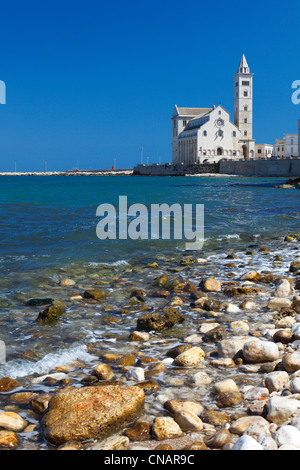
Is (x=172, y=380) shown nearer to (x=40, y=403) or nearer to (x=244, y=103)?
(x=40, y=403)

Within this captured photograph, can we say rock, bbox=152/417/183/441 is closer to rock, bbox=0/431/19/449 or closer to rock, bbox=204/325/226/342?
rock, bbox=0/431/19/449

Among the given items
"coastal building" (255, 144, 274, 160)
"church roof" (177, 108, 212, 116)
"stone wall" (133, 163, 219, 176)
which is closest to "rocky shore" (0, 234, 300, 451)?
"stone wall" (133, 163, 219, 176)

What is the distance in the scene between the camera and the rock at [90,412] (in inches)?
122

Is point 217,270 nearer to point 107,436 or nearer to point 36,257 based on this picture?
point 36,257

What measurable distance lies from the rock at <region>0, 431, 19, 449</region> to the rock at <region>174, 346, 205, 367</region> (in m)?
1.67

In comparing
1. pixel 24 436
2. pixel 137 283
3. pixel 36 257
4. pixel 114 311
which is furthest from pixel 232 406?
pixel 36 257

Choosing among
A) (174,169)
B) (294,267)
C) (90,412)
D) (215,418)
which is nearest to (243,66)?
(174,169)

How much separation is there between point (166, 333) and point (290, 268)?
3.89 m

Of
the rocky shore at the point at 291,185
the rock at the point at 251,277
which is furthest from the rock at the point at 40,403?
the rocky shore at the point at 291,185

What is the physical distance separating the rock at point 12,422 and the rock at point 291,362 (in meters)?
2.13

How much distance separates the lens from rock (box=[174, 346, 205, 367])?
427 cm
